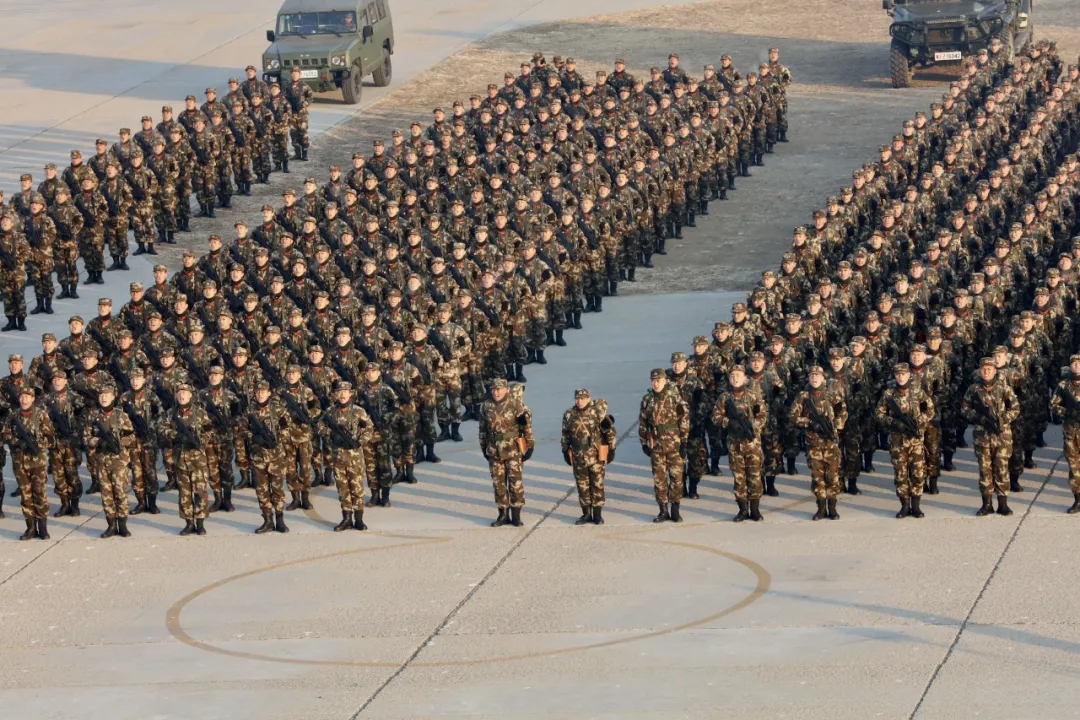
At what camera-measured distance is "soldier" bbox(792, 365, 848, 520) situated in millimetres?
18516

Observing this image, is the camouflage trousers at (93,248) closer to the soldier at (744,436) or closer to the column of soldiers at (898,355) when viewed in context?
the column of soldiers at (898,355)

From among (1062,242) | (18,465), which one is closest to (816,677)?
(18,465)

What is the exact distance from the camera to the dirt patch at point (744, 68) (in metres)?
28.1

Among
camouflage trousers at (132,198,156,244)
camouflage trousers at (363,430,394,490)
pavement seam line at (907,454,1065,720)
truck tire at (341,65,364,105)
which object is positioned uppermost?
truck tire at (341,65,364,105)

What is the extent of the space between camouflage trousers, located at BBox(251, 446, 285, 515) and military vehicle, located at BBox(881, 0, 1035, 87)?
1898 cm

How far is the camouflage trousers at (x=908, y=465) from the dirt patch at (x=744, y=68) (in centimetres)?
789

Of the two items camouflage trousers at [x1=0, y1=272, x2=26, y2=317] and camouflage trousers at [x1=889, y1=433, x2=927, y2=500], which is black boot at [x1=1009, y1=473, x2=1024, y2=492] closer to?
camouflage trousers at [x1=889, y1=433, x2=927, y2=500]

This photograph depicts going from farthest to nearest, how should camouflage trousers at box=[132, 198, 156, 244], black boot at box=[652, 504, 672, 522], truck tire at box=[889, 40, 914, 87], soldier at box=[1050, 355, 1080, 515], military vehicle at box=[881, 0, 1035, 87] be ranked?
A: truck tire at box=[889, 40, 914, 87]
military vehicle at box=[881, 0, 1035, 87]
camouflage trousers at box=[132, 198, 156, 244]
black boot at box=[652, 504, 672, 522]
soldier at box=[1050, 355, 1080, 515]

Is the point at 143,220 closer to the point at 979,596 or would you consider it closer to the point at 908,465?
the point at 908,465

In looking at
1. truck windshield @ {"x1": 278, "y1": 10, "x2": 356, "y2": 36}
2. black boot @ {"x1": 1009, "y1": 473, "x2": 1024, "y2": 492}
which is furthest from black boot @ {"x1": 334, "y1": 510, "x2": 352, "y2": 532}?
truck windshield @ {"x1": 278, "y1": 10, "x2": 356, "y2": 36}

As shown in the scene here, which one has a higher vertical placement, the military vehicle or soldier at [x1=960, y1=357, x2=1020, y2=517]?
the military vehicle

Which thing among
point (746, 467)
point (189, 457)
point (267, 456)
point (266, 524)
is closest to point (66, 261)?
point (189, 457)

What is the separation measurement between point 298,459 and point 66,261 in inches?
290

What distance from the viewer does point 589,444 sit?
18.6 metres
